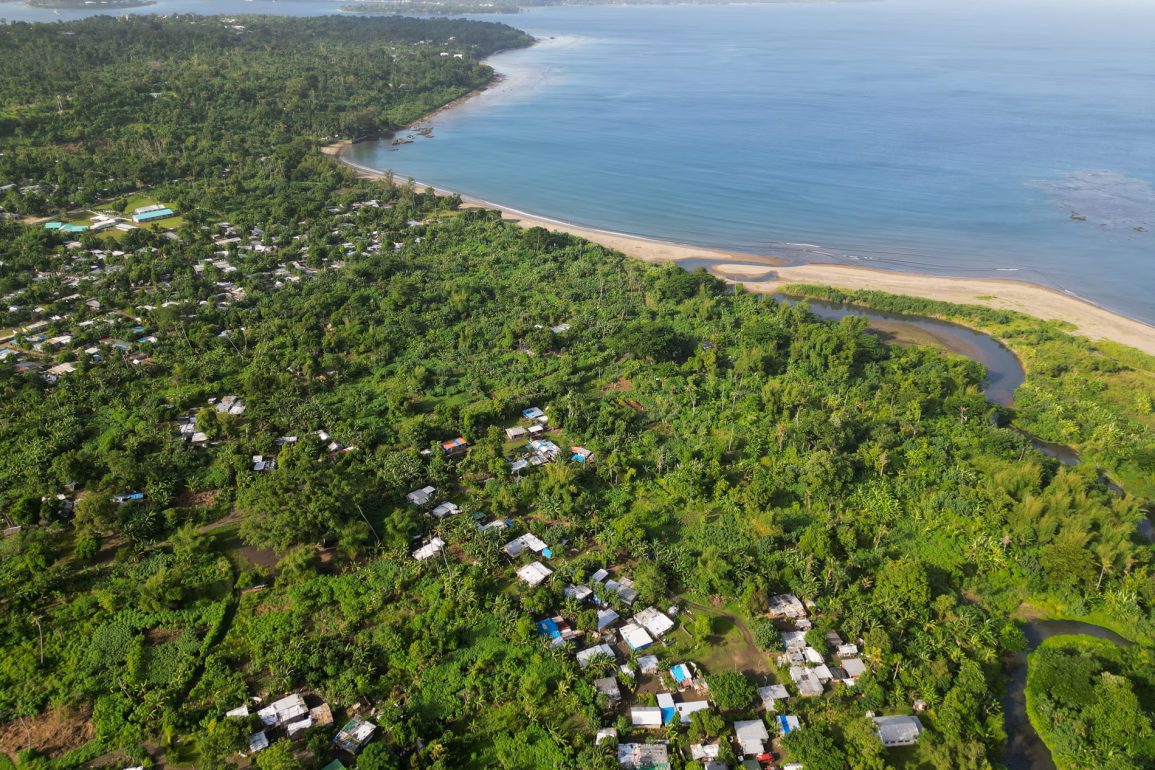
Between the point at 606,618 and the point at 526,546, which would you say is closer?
the point at 606,618

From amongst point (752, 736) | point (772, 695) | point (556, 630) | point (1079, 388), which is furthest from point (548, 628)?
point (1079, 388)

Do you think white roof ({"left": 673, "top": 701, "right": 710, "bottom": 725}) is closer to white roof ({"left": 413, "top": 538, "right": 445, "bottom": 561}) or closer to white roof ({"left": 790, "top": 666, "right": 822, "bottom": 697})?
white roof ({"left": 790, "top": 666, "right": 822, "bottom": 697})

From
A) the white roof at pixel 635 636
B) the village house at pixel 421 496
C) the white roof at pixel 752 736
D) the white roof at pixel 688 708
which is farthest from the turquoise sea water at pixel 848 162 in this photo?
the white roof at pixel 752 736

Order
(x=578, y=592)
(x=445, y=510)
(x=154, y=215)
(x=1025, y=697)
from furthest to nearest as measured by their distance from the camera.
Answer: (x=154, y=215) → (x=445, y=510) → (x=578, y=592) → (x=1025, y=697)

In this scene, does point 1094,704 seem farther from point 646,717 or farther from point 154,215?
point 154,215

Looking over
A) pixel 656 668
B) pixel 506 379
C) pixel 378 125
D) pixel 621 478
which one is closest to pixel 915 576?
pixel 656 668

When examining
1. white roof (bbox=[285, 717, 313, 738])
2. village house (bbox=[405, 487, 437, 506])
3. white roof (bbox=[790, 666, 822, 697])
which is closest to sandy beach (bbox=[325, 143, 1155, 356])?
village house (bbox=[405, 487, 437, 506])
